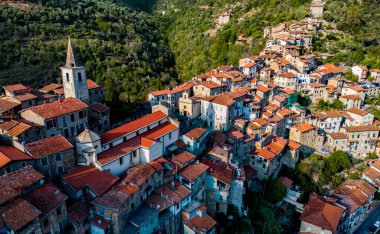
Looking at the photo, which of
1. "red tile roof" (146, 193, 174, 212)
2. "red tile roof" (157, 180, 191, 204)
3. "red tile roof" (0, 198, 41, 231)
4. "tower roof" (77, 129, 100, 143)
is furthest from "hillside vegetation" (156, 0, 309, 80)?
"red tile roof" (0, 198, 41, 231)

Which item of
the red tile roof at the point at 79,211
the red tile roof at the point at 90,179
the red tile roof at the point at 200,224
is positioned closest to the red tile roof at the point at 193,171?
the red tile roof at the point at 200,224

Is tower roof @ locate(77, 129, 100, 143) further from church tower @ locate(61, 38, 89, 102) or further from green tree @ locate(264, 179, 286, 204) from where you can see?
green tree @ locate(264, 179, 286, 204)

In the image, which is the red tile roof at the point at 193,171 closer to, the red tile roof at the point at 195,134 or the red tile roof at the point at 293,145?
the red tile roof at the point at 195,134

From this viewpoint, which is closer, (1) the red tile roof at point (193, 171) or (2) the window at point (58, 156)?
(2) the window at point (58, 156)

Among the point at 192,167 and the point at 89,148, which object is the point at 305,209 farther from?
the point at 89,148

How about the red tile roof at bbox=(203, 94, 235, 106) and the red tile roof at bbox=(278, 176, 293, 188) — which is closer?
the red tile roof at bbox=(278, 176, 293, 188)
